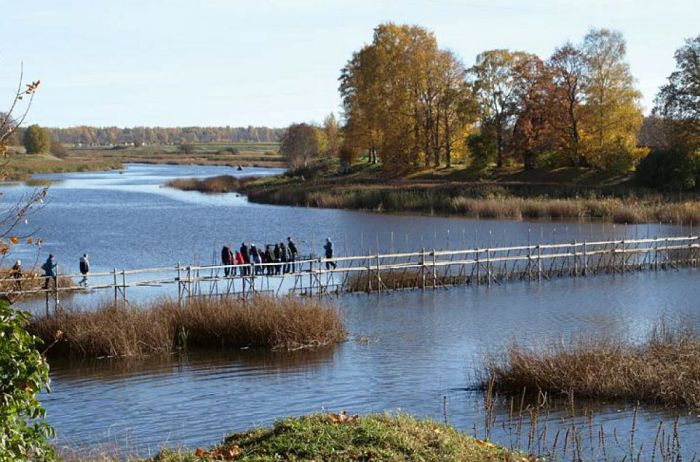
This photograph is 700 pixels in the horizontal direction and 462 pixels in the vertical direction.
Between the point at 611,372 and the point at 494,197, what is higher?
the point at 494,197

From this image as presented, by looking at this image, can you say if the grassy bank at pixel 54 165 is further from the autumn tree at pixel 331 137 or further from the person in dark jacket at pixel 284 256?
the person in dark jacket at pixel 284 256

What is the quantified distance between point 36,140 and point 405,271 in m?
130

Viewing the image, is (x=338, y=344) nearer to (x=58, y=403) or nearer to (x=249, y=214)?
(x=58, y=403)

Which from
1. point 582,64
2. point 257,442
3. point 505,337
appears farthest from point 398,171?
point 257,442


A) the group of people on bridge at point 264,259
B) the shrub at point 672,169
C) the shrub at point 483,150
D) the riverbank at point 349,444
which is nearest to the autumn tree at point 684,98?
the shrub at point 672,169

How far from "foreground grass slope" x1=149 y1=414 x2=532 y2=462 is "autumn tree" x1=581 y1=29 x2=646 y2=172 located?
208ft

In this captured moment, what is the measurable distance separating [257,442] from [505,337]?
1564 centimetres

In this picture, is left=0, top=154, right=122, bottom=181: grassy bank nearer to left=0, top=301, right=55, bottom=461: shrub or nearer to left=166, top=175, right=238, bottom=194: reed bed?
left=166, top=175, right=238, bottom=194: reed bed

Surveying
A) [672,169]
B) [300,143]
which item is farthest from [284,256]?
[300,143]

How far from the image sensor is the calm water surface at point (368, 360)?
18969 mm

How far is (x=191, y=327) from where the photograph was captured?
1038 inches

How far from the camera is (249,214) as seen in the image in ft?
229

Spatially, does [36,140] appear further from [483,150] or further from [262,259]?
[262,259]

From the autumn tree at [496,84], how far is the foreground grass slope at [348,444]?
70.1 meters
